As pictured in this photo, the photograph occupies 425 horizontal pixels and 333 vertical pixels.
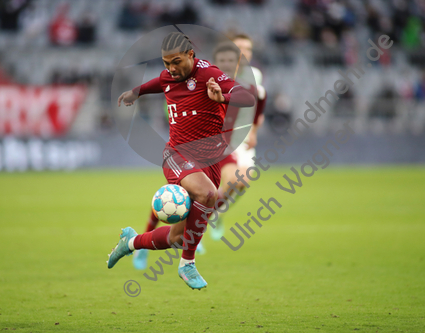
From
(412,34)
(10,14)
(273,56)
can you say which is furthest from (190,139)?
(412,34)

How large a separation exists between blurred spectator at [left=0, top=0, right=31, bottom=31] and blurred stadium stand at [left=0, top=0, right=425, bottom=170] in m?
0.04

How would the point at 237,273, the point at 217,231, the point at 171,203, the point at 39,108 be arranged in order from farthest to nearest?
1. the point at 39,108
2. the point at 217,231
3. the point at 237,273
4. the point at 171,203

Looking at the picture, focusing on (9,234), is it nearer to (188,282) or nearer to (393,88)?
(188,282)

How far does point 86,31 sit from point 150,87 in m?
16.1

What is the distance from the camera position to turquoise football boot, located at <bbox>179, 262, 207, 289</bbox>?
156 inches

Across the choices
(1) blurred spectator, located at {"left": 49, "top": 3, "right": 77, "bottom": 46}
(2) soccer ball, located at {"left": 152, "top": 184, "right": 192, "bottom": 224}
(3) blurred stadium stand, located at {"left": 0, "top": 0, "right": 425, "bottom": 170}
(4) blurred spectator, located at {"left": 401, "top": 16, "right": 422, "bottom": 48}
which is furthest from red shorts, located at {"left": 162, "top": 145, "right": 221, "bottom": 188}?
(4) blurred spectator, located at {"left": 401, "top": 16, "right": 422, "bottom": 48}

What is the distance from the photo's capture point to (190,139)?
4367 millimetres

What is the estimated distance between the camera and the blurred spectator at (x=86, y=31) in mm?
19422

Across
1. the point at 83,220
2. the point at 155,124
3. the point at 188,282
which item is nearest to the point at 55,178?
the point at 155,124

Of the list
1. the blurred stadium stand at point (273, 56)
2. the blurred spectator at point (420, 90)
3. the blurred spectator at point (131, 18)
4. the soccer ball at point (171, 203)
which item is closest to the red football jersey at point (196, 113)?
the soccer ball at point (171, 203)

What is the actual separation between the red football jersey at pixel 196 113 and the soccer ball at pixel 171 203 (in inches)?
17.6

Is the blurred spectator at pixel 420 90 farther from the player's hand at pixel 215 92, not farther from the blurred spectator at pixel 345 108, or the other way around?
the player's hand at pixel 215 92

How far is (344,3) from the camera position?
2150cm

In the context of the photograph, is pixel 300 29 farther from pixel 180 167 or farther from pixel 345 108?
pixel 180 167
